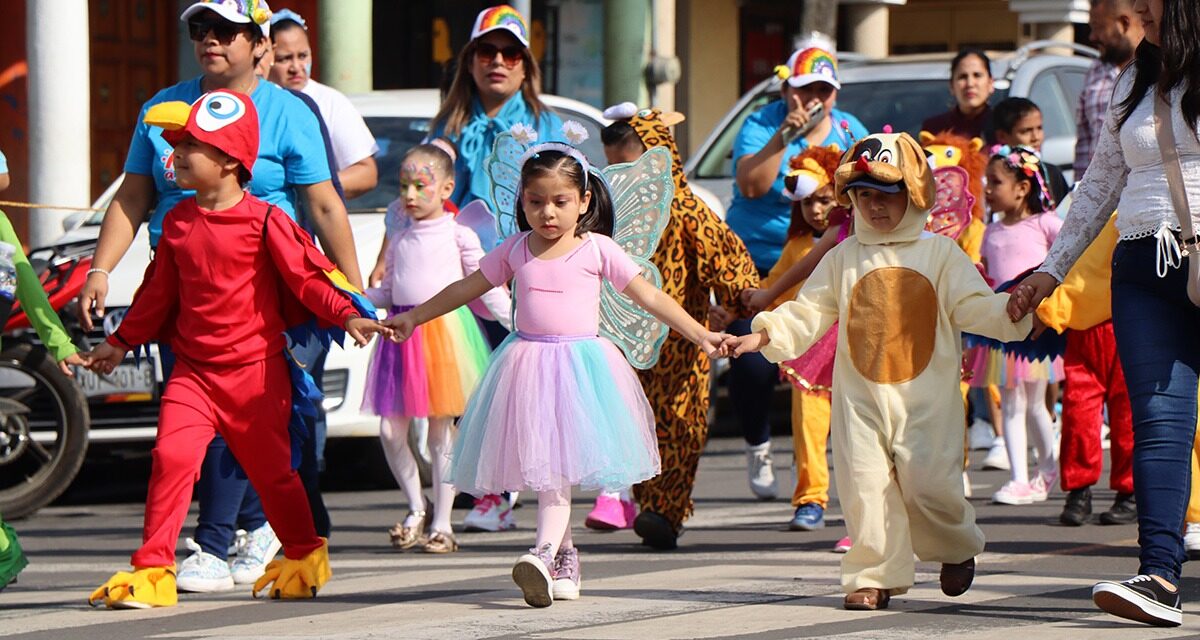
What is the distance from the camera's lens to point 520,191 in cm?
770

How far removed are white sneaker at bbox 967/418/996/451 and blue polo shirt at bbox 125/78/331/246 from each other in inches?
237

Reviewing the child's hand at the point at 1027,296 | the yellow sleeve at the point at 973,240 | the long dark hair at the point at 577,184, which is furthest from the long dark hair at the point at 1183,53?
the yellow sleeve at the point at 973,240

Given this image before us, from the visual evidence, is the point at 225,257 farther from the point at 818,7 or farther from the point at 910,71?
the point at 818,7

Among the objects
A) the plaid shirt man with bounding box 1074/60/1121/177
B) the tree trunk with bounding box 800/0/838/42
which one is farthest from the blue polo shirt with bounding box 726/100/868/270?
the tree trunk with bounding box 800/0/838/42

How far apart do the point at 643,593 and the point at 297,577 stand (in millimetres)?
1117

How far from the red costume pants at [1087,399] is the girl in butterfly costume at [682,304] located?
150 centimetres

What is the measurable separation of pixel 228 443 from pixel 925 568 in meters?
2.42

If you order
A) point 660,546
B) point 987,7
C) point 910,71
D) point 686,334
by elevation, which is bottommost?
point 660,546

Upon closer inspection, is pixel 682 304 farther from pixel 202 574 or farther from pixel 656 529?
pixel 202 574

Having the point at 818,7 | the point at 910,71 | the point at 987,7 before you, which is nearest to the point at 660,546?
the point at 910,71

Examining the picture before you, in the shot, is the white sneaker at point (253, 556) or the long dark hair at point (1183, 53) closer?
the long dark hair at point (1183, 53)

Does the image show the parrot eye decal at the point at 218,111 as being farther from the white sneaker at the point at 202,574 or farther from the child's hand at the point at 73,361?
the white sneaker at the point at 202,574

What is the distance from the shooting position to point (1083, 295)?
29.5 feet

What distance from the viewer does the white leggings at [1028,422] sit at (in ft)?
34.9
